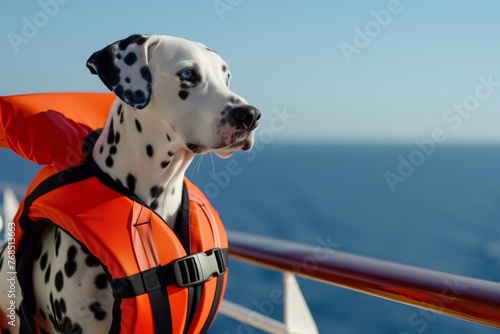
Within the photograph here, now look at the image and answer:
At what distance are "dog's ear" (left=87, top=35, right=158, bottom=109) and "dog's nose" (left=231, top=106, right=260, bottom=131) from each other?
0.70 ft

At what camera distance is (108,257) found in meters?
1.35

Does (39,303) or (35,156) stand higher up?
(35,156)

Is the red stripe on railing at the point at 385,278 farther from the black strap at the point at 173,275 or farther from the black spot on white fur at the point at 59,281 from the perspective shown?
the black spot on white fur at the point at 59,281

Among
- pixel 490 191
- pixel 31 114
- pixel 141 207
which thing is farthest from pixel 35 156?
pixel 490 191

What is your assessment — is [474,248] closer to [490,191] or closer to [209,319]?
[490,191]

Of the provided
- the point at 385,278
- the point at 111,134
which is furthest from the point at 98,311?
the point at 385,278

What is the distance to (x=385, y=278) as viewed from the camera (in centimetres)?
142

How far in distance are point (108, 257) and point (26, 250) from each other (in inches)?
15.2

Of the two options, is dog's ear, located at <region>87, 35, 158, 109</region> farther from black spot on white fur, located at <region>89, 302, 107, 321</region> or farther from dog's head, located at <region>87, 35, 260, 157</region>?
black spot on white fur, located at <region>89, 302, 107, 321</region>

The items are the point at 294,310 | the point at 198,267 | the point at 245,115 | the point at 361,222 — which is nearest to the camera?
the point at 245,115

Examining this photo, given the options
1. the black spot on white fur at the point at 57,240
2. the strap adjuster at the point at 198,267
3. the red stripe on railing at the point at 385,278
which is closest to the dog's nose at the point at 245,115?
the strap adjuster at the point at 198,267

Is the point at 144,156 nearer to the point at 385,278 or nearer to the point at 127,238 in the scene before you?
the point at 127,238

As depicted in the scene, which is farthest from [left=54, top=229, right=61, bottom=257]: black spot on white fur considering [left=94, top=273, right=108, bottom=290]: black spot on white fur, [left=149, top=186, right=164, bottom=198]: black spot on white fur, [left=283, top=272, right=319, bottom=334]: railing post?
[left=283, top=272, right=319, bottom=334]: railing post

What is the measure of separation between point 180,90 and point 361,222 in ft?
126
